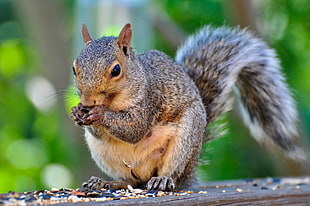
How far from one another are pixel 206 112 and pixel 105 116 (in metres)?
0.71

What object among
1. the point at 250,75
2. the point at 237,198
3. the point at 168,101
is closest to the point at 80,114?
the point at 168,101

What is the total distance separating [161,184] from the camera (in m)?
2.02

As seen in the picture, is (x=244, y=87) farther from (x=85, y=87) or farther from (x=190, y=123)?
(x=85, y=87)

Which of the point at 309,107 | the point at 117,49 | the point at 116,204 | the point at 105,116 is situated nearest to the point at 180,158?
the point at 105,116

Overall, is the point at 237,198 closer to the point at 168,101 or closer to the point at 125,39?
the point at 168,101

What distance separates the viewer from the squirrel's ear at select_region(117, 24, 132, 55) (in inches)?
80.9

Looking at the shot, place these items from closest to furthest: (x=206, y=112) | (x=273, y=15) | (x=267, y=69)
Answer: (x=206, y=112) < (x=267, y=69) < (x=273, y=15)

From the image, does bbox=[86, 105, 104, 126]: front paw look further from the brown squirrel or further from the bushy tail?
the bushy tail

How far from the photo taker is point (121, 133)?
204 centimetres

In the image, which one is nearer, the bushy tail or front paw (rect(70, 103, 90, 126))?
front paw (rect(70, 103, 90, 126))

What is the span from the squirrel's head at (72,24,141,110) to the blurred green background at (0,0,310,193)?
2.36ft

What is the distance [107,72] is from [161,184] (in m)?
0.50

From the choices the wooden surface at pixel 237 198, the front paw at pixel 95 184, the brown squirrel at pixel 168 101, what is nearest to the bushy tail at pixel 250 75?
the brown squirrel at pixel 168 101

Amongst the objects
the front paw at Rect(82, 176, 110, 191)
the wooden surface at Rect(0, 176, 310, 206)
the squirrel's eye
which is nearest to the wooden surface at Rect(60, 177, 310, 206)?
the wooden surface at Rect(0, 176, 310, 206)
